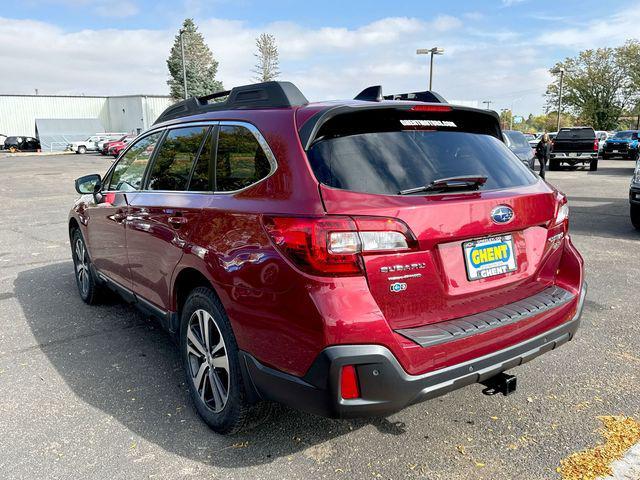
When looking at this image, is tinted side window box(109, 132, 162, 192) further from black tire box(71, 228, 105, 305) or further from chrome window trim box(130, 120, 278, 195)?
black tire box(71, 228, 105, 305)

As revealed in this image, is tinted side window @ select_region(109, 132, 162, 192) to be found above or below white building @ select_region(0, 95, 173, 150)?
below

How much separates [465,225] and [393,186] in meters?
0.39

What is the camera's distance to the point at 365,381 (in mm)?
2135

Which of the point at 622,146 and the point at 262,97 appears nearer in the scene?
the point at 262,97

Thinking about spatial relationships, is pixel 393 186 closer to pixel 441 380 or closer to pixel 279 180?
pixel 279 180

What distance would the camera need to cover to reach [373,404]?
2162 millimetres

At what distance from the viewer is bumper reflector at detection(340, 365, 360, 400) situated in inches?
83.5

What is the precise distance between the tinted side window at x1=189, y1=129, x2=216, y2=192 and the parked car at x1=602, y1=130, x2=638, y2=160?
32361mm

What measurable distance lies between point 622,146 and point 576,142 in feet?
33.4

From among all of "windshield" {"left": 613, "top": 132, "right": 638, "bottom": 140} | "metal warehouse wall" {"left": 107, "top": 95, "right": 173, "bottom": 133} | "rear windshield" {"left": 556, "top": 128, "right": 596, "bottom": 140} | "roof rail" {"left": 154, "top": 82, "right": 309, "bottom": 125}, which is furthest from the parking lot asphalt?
"metal warehouse wall" {"left": 107, "top": 95, "right": 173, "bottom": 133}

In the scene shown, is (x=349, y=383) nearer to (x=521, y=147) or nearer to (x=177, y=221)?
(x=177, y=221)

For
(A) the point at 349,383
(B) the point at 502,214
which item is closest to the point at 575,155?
(B) the point at 502,214

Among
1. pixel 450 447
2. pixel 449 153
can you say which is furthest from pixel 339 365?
pixel 449 153

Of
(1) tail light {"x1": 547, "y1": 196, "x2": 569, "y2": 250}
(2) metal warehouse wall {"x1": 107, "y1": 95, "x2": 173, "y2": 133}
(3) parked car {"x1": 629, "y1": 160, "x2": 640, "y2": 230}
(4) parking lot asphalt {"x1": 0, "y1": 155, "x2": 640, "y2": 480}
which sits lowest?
(4) parking lot asphalt {"x1": 0, "y1": 155, "x2": 640, "y2": 480}
